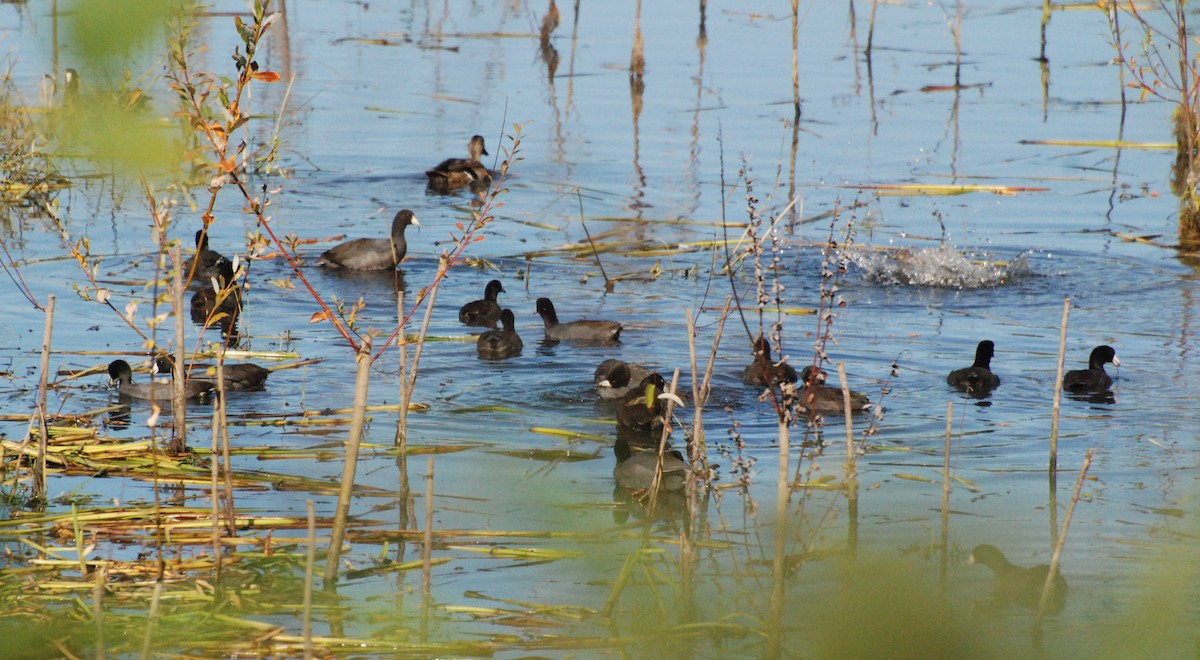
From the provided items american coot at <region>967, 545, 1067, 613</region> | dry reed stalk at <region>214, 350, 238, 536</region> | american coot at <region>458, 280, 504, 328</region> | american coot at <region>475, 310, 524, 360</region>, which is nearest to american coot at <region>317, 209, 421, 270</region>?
american coot at <region>458, 280, 504, 328</region>

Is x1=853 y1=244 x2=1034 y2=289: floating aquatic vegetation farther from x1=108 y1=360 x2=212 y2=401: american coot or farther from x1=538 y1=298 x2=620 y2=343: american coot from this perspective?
x1=108 y1=360 x2=212 y2=401: american coot

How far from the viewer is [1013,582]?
249 cm

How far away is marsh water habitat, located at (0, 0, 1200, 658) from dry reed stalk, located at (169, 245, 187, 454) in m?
0.02

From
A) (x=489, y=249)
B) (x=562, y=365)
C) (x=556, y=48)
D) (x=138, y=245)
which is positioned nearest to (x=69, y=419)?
(x=562, y=365)

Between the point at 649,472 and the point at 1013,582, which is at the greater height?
the point at 1013,582

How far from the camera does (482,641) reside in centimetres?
418

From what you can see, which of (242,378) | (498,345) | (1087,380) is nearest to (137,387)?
(242,378)

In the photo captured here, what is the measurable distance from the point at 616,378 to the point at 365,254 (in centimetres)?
417

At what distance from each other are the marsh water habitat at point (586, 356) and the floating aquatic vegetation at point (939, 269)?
4 centimetres

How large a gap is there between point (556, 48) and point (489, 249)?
11748 millimetres

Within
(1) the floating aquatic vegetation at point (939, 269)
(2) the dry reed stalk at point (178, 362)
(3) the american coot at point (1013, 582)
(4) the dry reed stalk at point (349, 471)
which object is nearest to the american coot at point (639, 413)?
(2) the dry reed stalk at point (178, 362)

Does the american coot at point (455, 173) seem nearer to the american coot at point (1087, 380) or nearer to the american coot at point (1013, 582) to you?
the american coot at point (1087, 380)

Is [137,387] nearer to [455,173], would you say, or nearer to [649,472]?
[649,472]

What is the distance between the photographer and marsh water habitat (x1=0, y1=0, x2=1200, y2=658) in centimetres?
184
